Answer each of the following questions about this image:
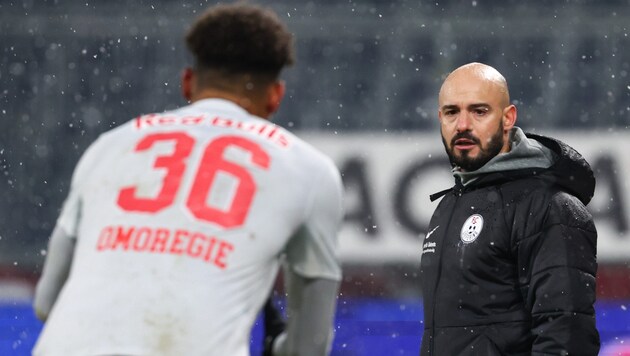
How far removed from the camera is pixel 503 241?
3.19 m

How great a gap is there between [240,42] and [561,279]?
4.58 feet

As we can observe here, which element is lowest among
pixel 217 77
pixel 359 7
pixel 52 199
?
pixel 52 199

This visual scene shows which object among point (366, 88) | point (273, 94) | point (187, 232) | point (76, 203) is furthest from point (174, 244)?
point (366, 88)

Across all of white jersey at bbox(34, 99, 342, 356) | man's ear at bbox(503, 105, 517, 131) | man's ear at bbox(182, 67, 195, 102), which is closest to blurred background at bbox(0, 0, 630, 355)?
man's ear at bbox(503, 105, 517, 131)

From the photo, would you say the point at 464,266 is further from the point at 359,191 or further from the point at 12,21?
the point at 12,21

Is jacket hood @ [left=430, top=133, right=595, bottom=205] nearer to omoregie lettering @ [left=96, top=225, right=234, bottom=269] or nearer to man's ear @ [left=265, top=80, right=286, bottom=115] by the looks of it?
man's ear @ [left=265, top=80, right=286, bottom=115]

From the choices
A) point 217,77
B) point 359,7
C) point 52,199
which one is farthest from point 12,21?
point 217,77

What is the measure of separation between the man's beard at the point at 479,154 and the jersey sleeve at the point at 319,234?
145 centimetres

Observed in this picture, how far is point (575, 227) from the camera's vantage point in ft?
10.3

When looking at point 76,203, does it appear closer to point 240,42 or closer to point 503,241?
point 240,42

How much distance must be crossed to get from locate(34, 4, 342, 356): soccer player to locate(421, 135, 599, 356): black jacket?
47.4 inches

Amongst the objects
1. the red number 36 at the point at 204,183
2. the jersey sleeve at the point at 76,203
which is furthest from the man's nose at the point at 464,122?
the jersey sleeve at the point at 76,203

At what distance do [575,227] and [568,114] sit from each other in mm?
9995

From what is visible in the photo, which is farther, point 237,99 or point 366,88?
point 366,88
